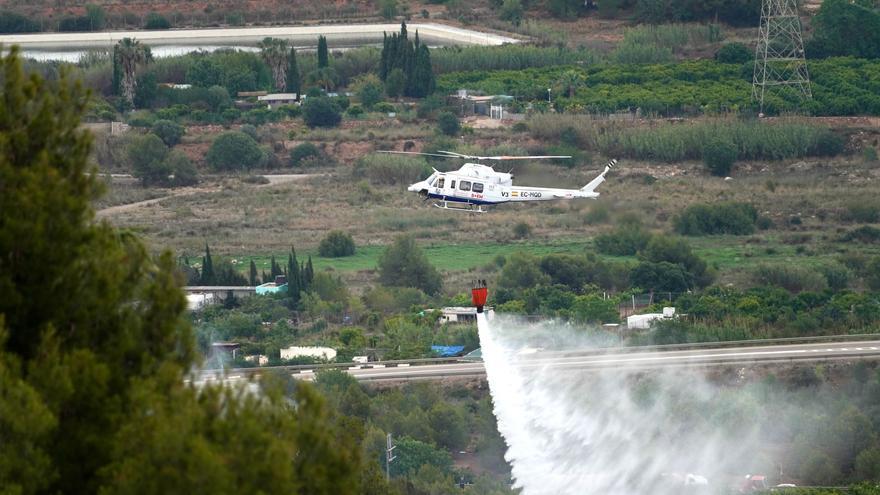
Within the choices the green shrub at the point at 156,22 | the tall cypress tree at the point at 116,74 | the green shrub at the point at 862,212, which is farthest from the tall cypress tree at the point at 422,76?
the green shrub at the point at 862,212

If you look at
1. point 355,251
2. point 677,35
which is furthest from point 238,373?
point 677,35

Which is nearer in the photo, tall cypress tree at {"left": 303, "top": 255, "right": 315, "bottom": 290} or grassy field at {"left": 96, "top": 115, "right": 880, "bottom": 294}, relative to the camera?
tall cypress tree at {"left": 303, "top": 255, "right": 315, "bottom": 290}

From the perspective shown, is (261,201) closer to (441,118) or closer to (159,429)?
(441,118)

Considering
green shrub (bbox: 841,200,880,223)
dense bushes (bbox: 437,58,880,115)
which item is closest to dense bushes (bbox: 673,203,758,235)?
green shrub (bbox: 841,200,880,223)

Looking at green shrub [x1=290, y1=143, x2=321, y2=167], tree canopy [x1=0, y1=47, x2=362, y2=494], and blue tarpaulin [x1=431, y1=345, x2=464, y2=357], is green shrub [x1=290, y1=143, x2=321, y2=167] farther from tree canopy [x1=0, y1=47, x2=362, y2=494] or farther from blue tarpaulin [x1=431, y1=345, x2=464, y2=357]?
tree canopy [x1=0, y1=47, x2=362, y2=494]

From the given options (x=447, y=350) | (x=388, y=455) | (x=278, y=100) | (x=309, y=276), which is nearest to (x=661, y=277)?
(x=447, y=350)

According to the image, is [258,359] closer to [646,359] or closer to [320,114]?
[646,359]
